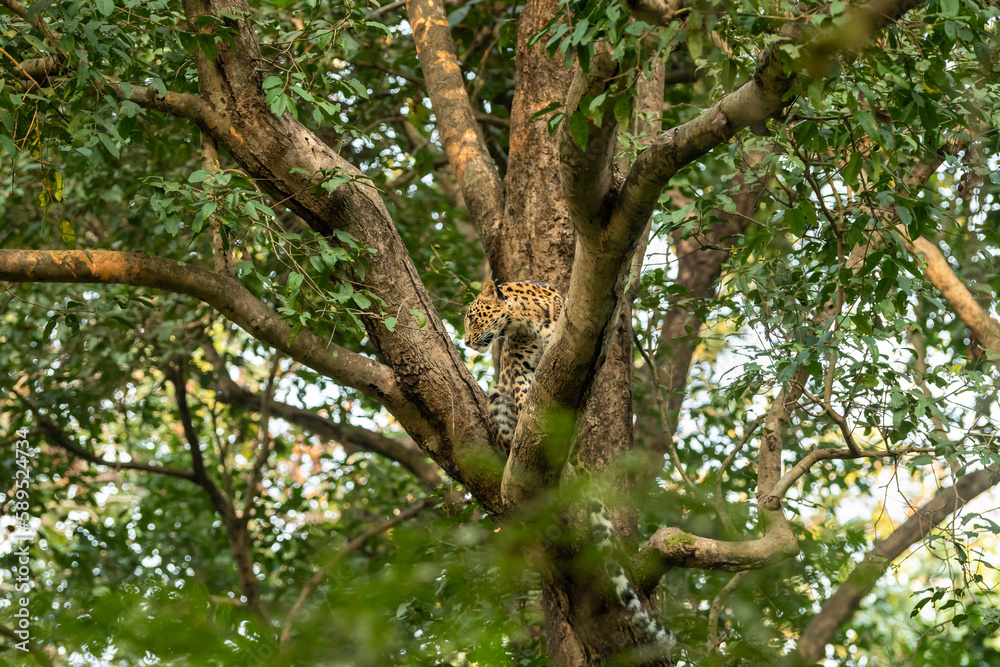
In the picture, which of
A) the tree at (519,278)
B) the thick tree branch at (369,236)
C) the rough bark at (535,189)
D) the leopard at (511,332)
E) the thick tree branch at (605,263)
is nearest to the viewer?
the tree at (519,278)

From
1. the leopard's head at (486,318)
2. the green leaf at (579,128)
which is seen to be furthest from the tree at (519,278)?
the leopard's head at (486,318)

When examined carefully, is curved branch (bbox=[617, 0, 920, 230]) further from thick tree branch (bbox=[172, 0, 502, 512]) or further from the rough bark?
the rough bark

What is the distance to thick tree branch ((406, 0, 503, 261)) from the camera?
4.77 m

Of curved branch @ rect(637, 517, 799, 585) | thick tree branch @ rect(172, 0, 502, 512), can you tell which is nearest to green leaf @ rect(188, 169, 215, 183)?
thick tree branch @ rect(172, 0, 502, 512)

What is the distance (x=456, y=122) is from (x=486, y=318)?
111 cm

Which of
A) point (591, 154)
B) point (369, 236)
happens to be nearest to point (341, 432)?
point (369, 236)

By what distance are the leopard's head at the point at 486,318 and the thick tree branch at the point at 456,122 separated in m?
0.31

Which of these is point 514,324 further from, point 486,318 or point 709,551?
point 709,551

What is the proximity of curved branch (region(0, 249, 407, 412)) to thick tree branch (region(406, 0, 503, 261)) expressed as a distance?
1.30 metres

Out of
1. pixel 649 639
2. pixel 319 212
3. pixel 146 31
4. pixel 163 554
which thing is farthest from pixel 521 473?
pixel 163 554

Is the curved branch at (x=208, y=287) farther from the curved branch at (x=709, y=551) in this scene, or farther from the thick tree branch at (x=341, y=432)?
the thick tree branch at (x=341, y=432)

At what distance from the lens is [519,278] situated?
4.77 meters

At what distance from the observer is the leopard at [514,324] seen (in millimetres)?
4488

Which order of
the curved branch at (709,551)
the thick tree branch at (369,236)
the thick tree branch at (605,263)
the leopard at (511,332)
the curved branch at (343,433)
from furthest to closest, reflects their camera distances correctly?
the curved branch at (343,433), the leopard at (511,332), the thick tree branch at (369,236), the curved branch at (709,551), the thick tree branch at (605,263)
